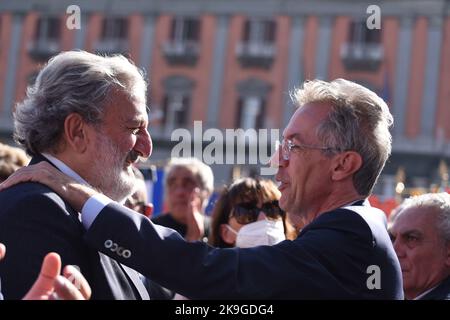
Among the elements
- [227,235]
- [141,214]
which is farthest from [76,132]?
[227,235]

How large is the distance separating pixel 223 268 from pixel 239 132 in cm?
Result: 2476

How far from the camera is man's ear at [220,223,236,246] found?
4.62 m

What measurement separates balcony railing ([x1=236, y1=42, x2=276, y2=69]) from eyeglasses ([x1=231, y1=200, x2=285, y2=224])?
26.0m

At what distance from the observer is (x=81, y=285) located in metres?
2.11

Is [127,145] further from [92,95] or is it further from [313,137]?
[313,137]

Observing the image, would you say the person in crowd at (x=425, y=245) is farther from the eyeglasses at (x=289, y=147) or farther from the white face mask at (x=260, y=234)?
the eyeglasses at (x=289, y=147)

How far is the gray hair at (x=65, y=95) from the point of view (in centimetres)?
287

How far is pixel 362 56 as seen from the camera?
29.4 metres

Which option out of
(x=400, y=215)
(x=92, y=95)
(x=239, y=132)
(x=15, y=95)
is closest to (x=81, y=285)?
(x=92, y=95)

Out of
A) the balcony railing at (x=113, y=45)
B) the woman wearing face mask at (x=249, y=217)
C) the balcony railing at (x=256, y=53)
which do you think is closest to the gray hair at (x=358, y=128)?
the woman wearing face mask at (x=249, y=217)

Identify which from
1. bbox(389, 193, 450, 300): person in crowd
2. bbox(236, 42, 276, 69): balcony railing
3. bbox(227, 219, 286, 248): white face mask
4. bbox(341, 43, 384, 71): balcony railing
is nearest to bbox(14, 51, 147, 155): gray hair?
bbox(227, 219, 286, 248): white face mask

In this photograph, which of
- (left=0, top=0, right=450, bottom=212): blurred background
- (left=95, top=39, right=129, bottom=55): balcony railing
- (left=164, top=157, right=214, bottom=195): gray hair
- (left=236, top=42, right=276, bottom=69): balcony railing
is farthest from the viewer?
(left=95, top=39, right=129, bottom=55): balcony railing

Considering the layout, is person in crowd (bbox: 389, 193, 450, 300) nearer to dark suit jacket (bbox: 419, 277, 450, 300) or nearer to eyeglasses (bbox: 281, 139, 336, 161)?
dark suit jacket (bbox: 419, 277, 450, 300)

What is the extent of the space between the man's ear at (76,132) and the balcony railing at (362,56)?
27.1 metres
